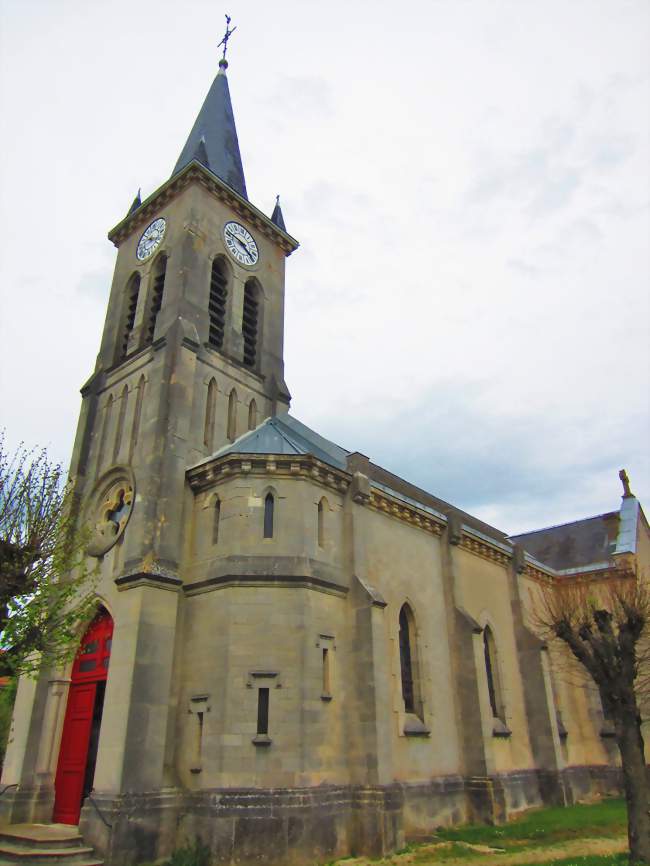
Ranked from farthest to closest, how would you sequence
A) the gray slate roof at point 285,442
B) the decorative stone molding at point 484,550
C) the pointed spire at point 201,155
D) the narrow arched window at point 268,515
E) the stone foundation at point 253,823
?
the pointed spire at point 201,155 → the decorative stone molding at point 484,550 → the gray slate roof at point 285,442 → the narrow arched window at point 268,515 → the stone foundation at point 253,823

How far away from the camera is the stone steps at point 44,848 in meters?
13.5

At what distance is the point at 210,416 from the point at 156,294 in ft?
20.2

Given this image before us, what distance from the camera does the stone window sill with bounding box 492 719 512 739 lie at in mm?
22000

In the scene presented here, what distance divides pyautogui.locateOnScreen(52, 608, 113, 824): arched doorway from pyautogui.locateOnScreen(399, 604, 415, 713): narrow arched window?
8716mm

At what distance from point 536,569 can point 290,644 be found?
57.1 feet

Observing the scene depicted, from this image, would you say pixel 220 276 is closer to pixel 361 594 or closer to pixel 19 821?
pixel 361 594

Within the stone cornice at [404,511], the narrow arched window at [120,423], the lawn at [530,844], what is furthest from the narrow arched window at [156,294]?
the lawn at [530,844]

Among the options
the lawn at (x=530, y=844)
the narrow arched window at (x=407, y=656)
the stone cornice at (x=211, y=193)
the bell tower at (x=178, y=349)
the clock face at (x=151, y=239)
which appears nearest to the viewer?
the lawn at (x=530, y=844)

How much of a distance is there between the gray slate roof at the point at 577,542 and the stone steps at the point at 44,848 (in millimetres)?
26774

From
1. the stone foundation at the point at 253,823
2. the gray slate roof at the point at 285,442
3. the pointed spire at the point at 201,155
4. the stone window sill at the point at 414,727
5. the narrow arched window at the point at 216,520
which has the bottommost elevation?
the stone foundation at the point at 253,823

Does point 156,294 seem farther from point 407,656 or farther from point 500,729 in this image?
point 500,729

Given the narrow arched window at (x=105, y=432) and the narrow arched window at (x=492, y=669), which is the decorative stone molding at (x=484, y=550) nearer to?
the narrow arched window at (x=492, y=669)

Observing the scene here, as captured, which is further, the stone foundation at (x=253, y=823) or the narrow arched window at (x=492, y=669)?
the narrow arched window at (x=492, y=669)

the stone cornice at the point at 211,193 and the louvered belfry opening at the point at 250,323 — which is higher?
the stone cornice at the point at 211,193
